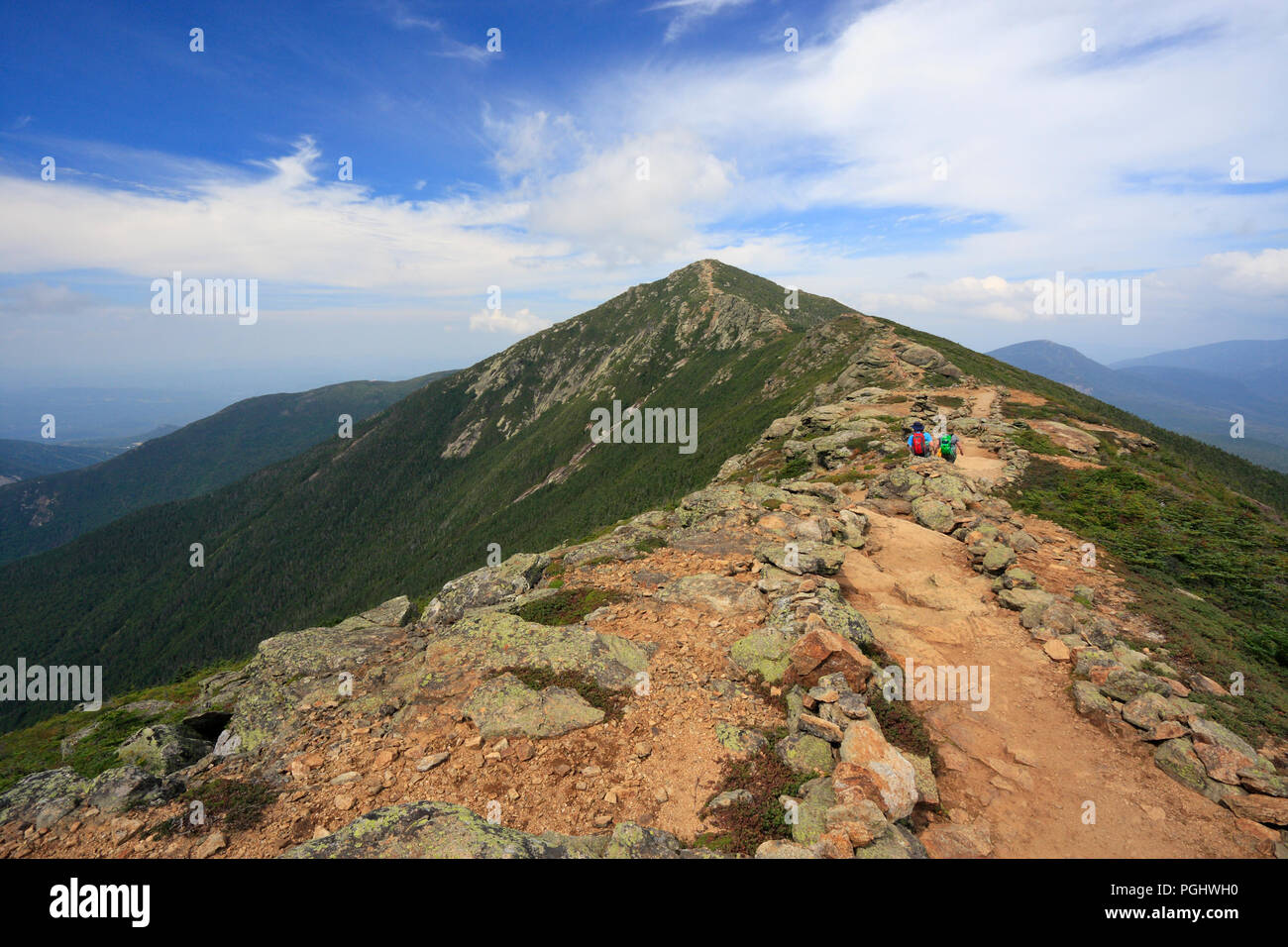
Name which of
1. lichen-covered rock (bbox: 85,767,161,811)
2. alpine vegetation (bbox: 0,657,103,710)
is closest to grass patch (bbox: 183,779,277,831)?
lichen-covered rock (bbox: 85,767,161,811)

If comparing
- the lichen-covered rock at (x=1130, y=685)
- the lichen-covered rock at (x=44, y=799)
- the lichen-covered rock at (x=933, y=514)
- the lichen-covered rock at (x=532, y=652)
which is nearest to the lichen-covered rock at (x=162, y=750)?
the lichen-covered rock at (x=44, y=799)

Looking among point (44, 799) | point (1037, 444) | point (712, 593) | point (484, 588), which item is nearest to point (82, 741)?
point (44, 799)

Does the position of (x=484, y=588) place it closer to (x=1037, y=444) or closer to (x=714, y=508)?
(x=714, y=508)

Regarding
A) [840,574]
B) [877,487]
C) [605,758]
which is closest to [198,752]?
[605,758]

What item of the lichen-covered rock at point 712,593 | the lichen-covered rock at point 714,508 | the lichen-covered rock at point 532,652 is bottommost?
the lichen-covered rock at point 532,652

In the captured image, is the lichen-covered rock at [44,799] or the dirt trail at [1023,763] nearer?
the dirt trail at [1023,763]

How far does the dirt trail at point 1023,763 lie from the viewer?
933 centimetres

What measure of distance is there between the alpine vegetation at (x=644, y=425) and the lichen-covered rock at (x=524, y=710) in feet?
385

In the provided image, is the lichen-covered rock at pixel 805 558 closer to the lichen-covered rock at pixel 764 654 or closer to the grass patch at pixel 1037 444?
the lichen-covered rock at pixel 764 654

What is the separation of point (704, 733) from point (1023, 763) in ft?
23.8

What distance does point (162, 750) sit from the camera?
1248 centimetres
